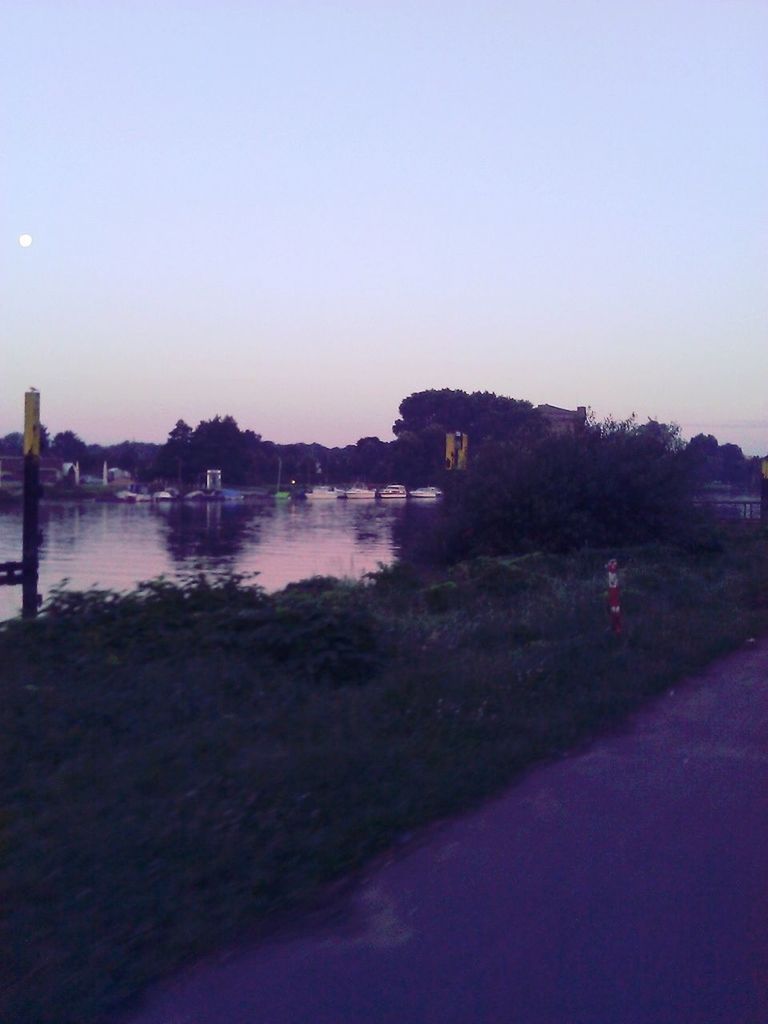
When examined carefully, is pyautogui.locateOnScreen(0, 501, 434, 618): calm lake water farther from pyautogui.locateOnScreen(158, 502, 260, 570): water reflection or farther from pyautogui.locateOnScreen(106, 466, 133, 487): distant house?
pyautogui.locateOnScreen(106, 466, 133, 487): distant house

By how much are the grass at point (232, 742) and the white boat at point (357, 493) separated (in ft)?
75.0

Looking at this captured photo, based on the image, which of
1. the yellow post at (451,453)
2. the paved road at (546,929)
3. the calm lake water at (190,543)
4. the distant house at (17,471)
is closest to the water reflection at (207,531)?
the calm lake water at (190,543)

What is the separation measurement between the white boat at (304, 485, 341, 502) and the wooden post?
16.8 meters

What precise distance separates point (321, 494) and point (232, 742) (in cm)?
3112

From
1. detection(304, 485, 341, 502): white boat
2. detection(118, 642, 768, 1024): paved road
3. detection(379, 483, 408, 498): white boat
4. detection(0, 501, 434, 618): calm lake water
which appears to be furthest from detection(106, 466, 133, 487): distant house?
detection(118, 642, 768, 1024): paved road

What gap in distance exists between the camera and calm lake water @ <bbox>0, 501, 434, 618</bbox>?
64.8 ft

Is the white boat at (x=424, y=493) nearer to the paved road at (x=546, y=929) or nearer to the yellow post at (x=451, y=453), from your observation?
the yellow post at (x=451, y=453)

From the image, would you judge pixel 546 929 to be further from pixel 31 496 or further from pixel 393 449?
pixel 393 449

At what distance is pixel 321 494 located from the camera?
129ft

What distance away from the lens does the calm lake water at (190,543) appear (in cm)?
1977

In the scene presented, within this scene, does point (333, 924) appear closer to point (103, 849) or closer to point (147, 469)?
point (103, 849)

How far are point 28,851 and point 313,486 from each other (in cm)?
3599

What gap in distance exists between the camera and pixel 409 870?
659 centimetres

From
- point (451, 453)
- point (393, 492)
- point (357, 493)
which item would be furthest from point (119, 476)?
point (451, 453)
